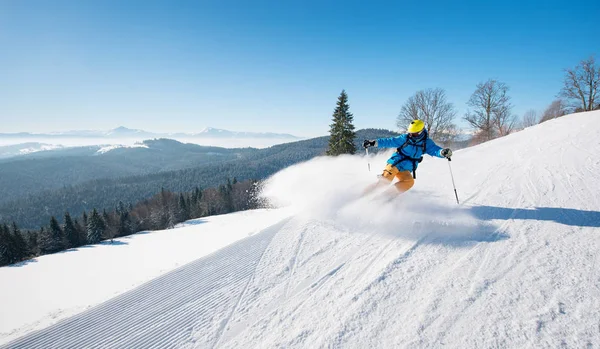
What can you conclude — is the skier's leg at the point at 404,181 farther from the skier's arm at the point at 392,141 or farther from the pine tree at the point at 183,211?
the pine tree at the point at 183,211

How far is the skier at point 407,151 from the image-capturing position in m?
7.07

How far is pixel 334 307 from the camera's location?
3.02 metres

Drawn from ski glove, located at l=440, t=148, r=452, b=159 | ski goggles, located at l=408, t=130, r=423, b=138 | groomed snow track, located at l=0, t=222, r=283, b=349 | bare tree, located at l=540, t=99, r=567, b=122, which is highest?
bare tree, located at l=540, t=99, r=567, b=122

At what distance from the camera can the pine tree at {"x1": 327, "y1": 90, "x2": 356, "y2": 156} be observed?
→ 92.1 feet

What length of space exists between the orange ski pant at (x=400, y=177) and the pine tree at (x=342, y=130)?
67.9 ft

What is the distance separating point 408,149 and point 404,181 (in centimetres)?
96

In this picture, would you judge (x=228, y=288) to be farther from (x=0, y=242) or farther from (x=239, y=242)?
(x=0, y=242)

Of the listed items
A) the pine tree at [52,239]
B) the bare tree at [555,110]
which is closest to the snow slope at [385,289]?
the bare tree at [555,110]

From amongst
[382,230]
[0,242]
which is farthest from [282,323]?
[0,242]

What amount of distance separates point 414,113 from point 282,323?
1262 inches

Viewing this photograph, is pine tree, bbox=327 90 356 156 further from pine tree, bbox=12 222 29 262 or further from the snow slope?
pine tree, bbox=12 222 29 262

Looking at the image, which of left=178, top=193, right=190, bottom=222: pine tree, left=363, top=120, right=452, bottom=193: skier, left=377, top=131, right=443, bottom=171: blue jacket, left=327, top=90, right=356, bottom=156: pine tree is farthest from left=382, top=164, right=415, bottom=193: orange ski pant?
left=178, top=193, right=190, bottom=222: pine tree

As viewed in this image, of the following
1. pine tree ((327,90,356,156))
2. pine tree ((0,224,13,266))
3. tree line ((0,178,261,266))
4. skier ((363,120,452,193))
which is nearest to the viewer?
skier ((363,120,452,193))

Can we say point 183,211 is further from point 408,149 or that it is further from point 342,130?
point 408,149
